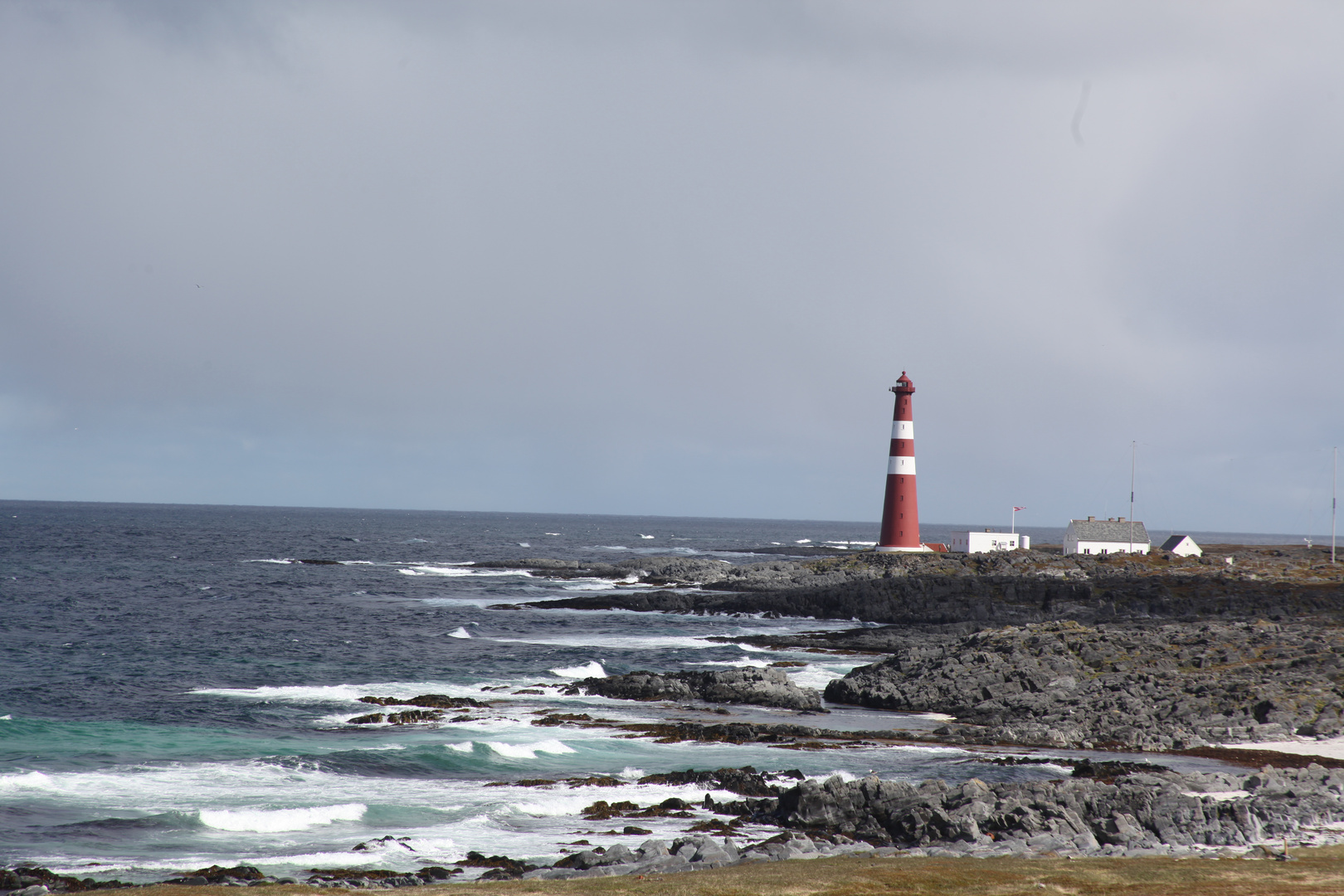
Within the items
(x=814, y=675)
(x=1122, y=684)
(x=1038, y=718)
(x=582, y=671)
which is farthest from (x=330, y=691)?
(x=1122, y=684)

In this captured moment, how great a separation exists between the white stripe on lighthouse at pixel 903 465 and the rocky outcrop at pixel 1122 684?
33.7 meters

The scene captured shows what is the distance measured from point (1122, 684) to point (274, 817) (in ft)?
75.7

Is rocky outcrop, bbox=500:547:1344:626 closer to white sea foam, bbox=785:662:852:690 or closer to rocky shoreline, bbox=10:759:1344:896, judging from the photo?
white sea foam, bbox=785:662:852:690

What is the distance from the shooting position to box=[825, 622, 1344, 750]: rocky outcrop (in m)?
27.0

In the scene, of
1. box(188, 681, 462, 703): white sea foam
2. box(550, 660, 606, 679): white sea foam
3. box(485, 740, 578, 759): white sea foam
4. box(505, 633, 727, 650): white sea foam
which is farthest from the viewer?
box(505, 633, 727, 650): white sea foam

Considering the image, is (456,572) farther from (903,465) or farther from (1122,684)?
(1122,684)

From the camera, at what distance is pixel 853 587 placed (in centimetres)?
6047

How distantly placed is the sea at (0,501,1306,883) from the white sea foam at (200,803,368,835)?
0.04 m

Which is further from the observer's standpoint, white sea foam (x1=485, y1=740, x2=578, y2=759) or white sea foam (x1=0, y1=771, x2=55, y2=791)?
white sea foam (x1=485, y1=740, x2=578, y2=759)

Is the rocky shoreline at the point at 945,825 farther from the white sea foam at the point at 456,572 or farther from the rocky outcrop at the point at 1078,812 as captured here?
the white sea foam at the point at 456,572

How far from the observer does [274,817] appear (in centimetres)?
1991

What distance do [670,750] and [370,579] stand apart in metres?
60.8

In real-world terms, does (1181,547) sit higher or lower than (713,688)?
higher

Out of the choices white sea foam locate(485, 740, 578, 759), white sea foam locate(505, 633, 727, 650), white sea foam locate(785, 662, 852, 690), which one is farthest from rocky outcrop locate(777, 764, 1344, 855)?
white sea foam locate(505, 633, 727, 650)
